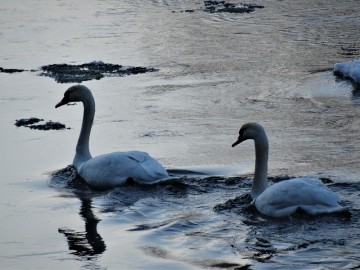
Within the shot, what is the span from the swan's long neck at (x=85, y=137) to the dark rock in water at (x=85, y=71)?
401 centimetres

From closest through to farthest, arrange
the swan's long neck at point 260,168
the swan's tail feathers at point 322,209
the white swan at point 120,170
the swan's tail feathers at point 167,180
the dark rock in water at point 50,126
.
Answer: the swan's tail feathers at point 322,209
the swan's long neck at point 260,168
the swan's tail feathers at point 167,180
the white swan at point 120,170
the dark rock in water at point 50,126

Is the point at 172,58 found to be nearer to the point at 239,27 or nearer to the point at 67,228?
the point at 239,27

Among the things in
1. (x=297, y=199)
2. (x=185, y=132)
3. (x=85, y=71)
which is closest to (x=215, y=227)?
(x=297, y=199)

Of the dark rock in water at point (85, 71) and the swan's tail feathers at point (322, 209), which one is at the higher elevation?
the dark rock in water at point (85, 71)

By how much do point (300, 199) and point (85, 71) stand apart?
7.99 meters

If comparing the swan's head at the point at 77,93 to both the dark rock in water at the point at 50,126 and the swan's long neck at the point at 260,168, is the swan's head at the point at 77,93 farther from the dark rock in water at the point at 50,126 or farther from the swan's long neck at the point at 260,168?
the swan's long neck at the point at 260,168

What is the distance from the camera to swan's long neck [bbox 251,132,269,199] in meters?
10.2

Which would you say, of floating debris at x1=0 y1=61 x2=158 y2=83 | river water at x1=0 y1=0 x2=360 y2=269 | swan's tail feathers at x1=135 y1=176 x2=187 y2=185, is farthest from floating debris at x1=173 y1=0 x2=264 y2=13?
swan's tail feathers at x1=135 y1=176 x2=187 y2=185

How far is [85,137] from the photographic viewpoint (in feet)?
38.8

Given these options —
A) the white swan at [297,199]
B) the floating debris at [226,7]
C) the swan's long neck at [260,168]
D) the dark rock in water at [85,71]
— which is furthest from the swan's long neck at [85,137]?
the floating debris at [226,7]

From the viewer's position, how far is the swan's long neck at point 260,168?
33.6ft

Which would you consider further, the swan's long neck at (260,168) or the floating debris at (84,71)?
the floating debris at (84,71)

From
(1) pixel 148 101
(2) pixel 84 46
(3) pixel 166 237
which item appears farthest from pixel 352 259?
(2) pixel 84 46

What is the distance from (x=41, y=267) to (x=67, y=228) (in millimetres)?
1216
